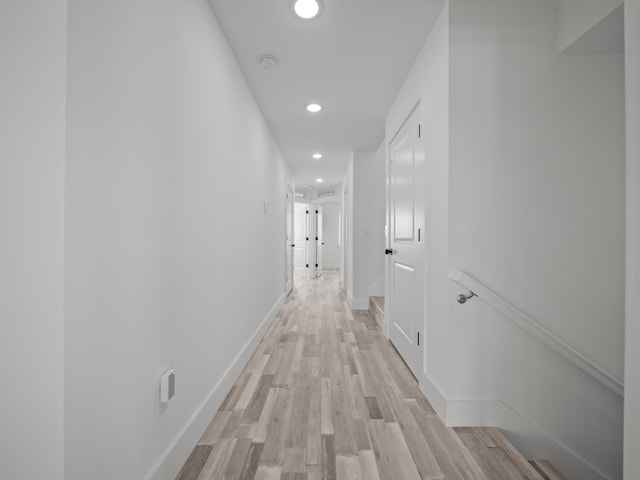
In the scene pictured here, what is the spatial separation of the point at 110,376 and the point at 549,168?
7.27ft

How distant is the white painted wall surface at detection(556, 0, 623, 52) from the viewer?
1.57m

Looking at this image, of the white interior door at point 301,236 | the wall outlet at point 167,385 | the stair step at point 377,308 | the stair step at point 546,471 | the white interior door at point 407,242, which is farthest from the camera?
the white interior door at point 301,236

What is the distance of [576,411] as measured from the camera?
1.79m

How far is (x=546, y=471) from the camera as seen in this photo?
1535 millimetres

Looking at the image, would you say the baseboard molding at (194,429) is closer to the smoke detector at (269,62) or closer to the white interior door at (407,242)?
the white interior door at (407,242)

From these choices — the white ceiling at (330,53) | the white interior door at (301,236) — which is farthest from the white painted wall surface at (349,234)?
the white interior door at (301,236)

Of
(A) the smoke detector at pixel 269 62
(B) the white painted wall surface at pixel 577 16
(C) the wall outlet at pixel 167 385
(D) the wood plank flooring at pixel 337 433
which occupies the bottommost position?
(D) the wood plank flooring at pixel 337 433

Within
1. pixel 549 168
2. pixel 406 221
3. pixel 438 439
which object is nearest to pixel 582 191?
pixel 549 168

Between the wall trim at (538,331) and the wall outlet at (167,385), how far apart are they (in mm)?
1399

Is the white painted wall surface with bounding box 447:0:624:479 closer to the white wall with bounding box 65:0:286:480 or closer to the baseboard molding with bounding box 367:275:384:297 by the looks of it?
the white wall with bounding box 65:0:286:480

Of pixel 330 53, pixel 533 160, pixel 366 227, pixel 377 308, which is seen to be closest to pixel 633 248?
pixel 533 160

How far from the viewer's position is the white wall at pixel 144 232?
83 centimetres

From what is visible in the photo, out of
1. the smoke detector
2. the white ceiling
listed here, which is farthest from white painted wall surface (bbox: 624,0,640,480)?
the smoke detector

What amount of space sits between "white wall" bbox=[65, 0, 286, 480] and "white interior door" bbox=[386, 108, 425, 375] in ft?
4.43
